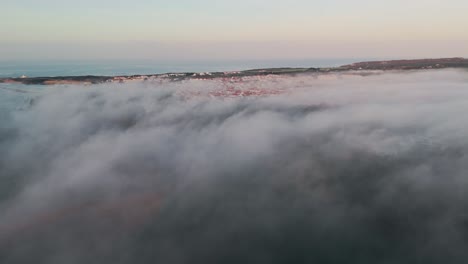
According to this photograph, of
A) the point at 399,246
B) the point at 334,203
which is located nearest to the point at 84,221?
the point at 334,203

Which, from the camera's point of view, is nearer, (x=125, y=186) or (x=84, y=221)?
(x=84, y=221)

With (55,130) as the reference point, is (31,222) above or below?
below

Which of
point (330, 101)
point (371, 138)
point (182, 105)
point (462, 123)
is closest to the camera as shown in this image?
point (462, 123)

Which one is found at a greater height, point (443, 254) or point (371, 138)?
point (371, 138)

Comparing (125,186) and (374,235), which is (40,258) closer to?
(125,186)

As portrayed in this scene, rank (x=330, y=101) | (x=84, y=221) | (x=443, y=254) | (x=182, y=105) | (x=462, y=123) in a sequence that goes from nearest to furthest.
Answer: (x=443, y=254) < (x=84, y=221) < (x=462, y=123) < (x=330, y=101) < (x=182, y=105)

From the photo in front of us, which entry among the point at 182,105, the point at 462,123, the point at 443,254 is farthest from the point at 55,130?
the point at 462,123

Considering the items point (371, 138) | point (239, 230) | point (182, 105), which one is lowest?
point (239, 230)

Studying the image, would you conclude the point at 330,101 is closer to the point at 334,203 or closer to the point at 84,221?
the point at 334,203

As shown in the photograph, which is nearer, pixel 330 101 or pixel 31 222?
pixel 31 222
